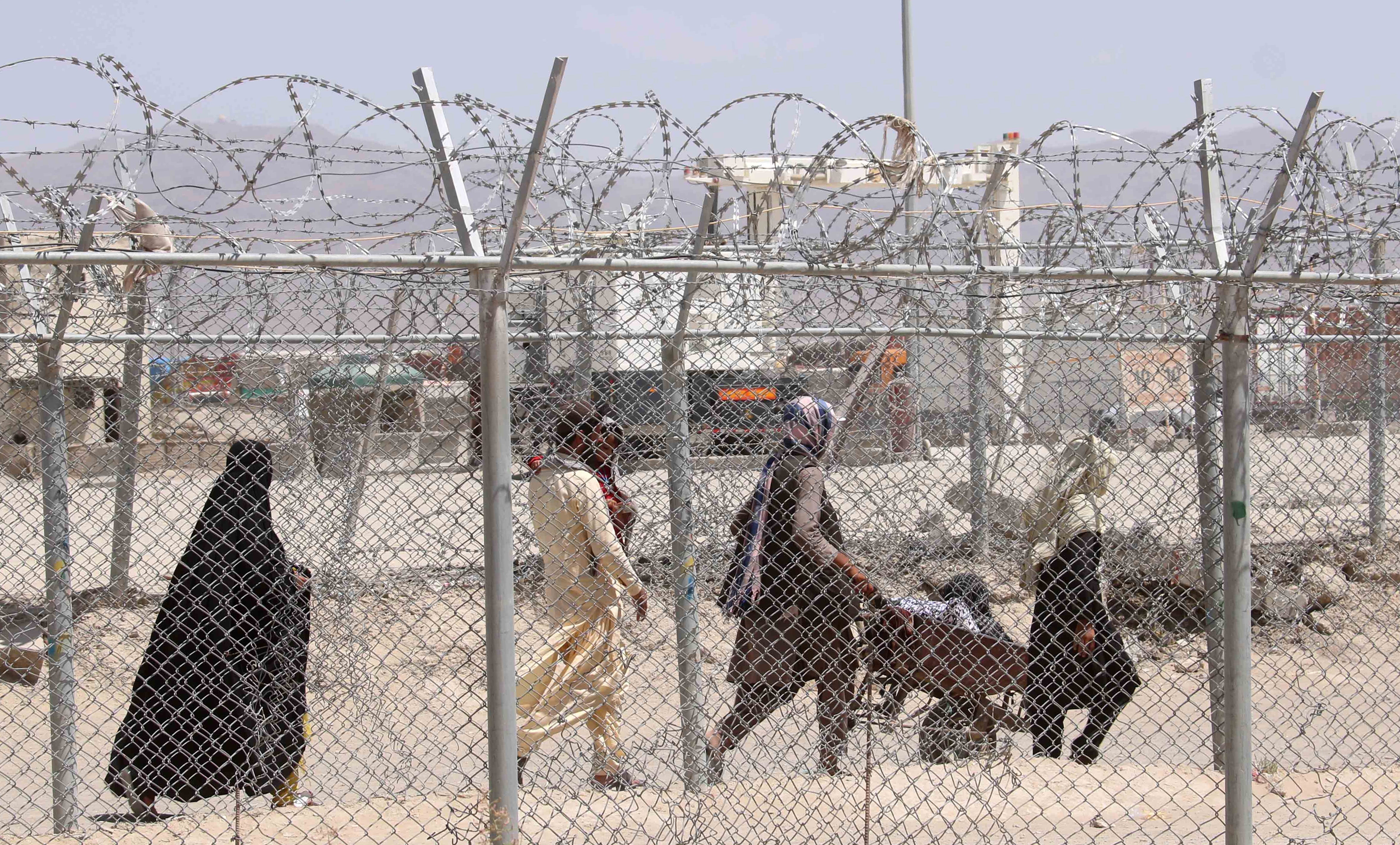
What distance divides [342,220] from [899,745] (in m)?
2.36

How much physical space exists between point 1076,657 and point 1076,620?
14 centimetres

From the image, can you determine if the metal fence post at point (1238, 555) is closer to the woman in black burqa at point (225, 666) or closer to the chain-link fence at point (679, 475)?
the chain-link fence at point (679, 475)

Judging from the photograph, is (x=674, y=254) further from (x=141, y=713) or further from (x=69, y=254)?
(x=141, y=713)

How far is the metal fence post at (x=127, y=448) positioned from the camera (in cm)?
382

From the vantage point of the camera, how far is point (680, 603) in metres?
3.69

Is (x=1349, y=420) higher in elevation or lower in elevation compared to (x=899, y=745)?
higher

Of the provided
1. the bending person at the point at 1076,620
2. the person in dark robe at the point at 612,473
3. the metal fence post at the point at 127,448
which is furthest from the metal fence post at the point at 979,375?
the metal fence post at the point at 127,448

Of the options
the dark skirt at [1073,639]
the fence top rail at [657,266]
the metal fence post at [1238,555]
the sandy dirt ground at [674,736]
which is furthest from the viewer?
the dark skirt at [1073,639]

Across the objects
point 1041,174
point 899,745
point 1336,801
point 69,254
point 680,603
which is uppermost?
point 1041,174

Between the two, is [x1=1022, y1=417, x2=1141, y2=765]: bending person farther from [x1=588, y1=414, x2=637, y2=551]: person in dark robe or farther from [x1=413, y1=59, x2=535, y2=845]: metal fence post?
[x1=413, y1=59, x2=535, y2=845]: metal fence post

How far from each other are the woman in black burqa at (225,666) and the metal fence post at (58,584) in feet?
0.50

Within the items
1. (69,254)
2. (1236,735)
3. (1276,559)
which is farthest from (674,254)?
(1276,559)

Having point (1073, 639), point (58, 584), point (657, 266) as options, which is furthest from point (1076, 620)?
point (58, 584)

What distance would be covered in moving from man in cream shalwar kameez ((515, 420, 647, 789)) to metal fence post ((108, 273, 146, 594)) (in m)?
1.39
